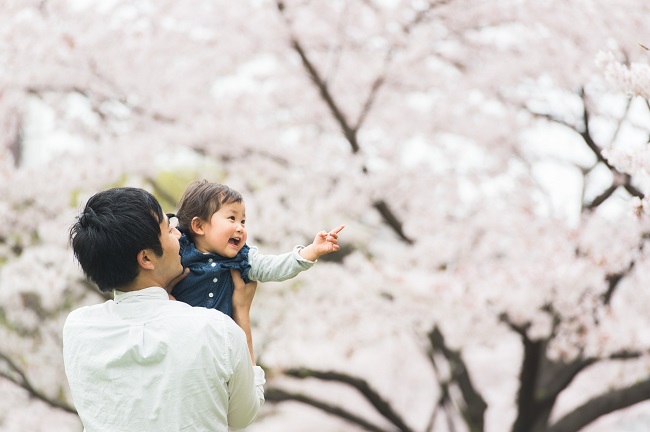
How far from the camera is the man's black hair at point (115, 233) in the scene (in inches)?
60.6

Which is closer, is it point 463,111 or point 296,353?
point 296,353

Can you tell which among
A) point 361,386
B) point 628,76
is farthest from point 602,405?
point 628,76

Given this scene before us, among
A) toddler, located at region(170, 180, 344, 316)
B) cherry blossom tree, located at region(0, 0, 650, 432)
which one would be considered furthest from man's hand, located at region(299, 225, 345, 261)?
cherry blossom tree, located at region(0, 0, 650, 432)

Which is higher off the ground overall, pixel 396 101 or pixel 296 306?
pixel 396 101

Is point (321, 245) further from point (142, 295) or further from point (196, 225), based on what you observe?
point (142, 295)

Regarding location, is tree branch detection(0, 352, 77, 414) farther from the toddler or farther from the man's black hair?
the man's black hair

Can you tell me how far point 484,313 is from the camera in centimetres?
560

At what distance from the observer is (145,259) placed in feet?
5.24

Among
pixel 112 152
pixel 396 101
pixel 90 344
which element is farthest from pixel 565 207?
pixel 90 344

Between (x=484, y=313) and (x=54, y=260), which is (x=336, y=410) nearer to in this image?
(x=484, y=313)

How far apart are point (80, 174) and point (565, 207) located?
383cm

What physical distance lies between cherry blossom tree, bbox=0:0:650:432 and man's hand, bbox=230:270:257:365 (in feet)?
12.4

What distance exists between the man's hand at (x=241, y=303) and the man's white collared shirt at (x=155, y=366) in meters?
0.28

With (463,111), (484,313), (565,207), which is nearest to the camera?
(484,313)
